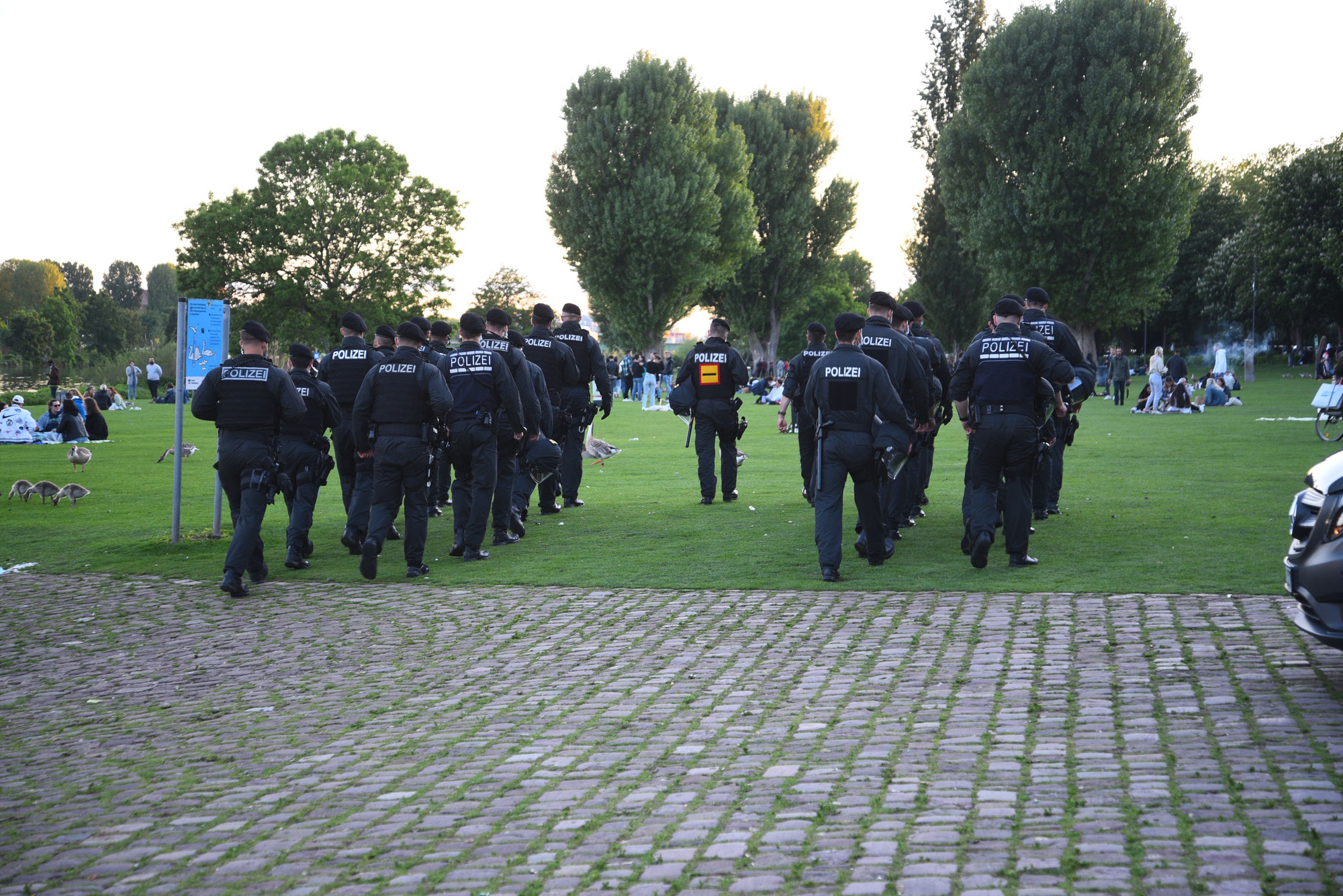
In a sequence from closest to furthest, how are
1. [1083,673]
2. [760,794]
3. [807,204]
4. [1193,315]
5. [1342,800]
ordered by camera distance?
[1342,800], [760,794], [1083,673], [807,204], [1193,315]

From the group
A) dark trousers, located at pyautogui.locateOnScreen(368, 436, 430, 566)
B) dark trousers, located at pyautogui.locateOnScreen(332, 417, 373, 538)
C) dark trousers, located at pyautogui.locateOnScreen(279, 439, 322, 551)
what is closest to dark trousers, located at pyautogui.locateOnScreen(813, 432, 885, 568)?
dark trousers, located at pyautogui.locateOnScreen(368, 436, 430, 566)

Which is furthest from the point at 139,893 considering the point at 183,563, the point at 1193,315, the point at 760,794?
the point at 1193,315

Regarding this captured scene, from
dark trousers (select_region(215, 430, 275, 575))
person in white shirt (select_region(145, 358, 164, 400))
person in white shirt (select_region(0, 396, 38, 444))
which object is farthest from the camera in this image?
person in white shirt (select_region(145, 358, 164, 400))

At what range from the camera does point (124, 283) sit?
16412 centimetres

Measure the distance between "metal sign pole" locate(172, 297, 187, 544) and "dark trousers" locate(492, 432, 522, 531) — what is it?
2.84m

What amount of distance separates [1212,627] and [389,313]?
53.0 metres

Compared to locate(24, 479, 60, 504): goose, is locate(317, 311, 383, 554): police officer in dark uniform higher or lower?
higher

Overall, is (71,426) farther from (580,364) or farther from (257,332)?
(257,332)

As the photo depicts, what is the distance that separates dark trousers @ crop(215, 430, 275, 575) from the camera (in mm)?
8555

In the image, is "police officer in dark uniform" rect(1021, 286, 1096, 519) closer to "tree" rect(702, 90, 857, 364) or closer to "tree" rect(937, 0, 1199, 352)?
"tree" rect(937, 0, 1199, 352)

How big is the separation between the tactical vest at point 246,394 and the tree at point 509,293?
329ft

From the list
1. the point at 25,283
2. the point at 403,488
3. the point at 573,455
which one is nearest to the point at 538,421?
the point at 403,488

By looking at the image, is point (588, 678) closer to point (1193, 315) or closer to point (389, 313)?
point (389, 313)

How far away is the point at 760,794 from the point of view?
429 centimetres
